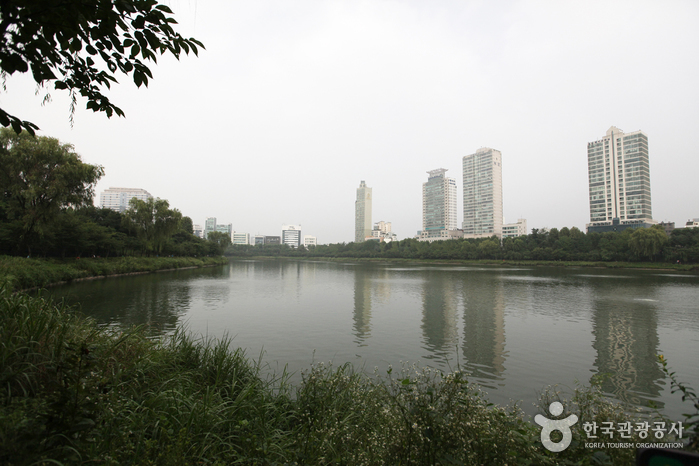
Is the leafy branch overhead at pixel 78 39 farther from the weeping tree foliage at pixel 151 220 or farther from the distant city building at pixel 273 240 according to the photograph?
the distant city building at pixel 273 240

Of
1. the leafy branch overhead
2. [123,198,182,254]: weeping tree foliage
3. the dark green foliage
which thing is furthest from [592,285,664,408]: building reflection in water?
the dark green foliage

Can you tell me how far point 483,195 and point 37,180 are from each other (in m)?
131

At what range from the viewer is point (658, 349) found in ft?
32.1

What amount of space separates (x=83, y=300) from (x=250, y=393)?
15869mm

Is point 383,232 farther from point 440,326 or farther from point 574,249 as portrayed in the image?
point 440,326

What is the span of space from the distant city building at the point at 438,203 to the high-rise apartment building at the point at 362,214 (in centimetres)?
3063

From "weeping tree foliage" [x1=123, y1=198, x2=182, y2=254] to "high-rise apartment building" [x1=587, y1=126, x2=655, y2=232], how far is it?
10327cm

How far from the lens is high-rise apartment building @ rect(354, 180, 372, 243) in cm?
17275

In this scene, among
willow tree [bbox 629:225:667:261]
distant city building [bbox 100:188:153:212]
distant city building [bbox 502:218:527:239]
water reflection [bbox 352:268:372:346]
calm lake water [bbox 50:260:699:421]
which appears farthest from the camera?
distant city building [bbox 100:188:153:212]

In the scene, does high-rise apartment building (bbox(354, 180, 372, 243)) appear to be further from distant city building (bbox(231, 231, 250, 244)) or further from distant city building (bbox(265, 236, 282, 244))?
distant city building (bbox(231, 231, 250, 244))

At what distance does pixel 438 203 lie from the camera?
493 feet

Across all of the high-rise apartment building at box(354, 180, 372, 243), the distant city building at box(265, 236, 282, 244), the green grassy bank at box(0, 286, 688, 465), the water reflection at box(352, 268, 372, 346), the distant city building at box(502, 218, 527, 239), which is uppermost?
the high-rise apartment building at box(354, 180, 372, 243)

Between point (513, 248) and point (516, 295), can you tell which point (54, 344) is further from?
point (513, 248)

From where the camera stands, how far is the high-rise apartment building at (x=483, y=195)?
125375mm
